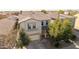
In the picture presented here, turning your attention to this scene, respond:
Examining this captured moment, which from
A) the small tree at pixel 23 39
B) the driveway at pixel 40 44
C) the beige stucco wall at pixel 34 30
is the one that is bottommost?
the driveway at pixel 40 44

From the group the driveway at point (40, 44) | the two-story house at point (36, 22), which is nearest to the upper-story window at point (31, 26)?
the two-story house at point (36, 22)

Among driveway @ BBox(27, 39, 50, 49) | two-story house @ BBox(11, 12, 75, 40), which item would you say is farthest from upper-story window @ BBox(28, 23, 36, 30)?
driveway @ BBox(27, 39, 50, 49)

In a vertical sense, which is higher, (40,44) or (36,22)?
(36,22)

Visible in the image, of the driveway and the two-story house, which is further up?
the two-story house

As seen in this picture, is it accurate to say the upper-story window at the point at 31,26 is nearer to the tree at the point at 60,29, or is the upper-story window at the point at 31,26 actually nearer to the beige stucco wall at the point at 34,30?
the beige stucco wall at the point at 34,30

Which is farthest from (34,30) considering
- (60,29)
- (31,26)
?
(60,29)

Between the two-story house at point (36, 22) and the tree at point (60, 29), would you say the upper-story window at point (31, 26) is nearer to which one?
the two-story house at point (36, 22)

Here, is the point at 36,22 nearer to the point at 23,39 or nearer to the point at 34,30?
the point at 34,30

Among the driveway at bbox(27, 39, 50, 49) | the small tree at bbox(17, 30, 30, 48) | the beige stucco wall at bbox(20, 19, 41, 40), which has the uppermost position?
the beige stucco wall at bbox(20, 19, 41, 40)

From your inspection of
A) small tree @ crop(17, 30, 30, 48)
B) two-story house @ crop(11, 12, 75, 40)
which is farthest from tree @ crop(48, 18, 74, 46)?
small tree @ crop(17, 30, 30, 48)

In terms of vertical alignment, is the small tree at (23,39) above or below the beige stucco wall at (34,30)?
below

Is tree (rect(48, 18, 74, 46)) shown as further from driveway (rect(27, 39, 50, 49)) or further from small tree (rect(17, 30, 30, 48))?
small tree (rect(17, 30, 30, 48))

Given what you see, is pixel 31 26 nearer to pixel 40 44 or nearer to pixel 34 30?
pixel 34 30
